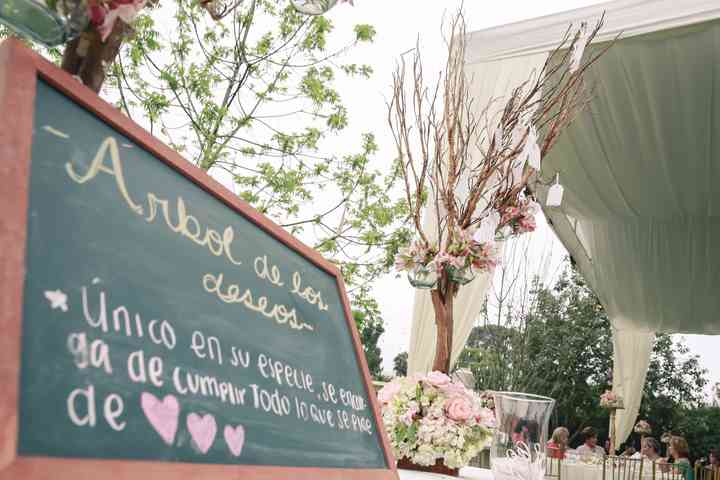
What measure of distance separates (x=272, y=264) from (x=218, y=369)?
19 centimetres

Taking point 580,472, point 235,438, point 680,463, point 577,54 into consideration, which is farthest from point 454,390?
point 680,463

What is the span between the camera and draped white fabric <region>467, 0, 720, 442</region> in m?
3.20

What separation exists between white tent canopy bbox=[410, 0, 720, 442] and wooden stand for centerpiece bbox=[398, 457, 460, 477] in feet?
5.56

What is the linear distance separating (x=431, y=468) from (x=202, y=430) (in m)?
1.04

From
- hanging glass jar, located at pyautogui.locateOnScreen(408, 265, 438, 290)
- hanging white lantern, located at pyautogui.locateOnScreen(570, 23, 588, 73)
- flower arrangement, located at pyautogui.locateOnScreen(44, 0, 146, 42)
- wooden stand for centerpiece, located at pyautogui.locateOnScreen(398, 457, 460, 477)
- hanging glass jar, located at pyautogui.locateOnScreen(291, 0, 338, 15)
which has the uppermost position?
hanging white lantern, located at pyautogui.locateOnScreen(570, 23, 588, 73)

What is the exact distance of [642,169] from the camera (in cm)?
539

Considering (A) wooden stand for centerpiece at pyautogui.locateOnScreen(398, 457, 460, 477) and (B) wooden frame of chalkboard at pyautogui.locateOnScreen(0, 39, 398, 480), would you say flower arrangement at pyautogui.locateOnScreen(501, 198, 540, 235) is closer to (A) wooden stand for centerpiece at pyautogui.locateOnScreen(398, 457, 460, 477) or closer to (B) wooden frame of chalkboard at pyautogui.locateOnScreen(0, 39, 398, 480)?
(A) wooden stand for centerpiece at pyautogui.locateOnScreen(398, 457, 460, 477)

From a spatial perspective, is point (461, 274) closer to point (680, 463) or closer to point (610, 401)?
point (680, 463)

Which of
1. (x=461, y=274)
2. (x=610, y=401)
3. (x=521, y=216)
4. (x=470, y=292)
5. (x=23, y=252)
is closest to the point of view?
(x=23, y=252)

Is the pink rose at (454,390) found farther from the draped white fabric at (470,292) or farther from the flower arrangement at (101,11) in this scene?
the draped white fabric at (470,292)

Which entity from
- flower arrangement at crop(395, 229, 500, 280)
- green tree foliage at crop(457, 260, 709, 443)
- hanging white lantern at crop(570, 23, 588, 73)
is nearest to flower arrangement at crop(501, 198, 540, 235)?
flower arrangement at crop(395, 229, 500, 280)

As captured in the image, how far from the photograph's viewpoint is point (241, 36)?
5.50 metres

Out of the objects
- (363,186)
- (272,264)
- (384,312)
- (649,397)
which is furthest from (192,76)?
(649,397)

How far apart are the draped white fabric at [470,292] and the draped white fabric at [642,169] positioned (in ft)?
0.13
